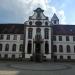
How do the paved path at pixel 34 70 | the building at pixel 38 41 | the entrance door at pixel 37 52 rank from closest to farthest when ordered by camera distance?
the paved path at pixel 34 70 < the entrance door at pixel 37 52 < the building at pixel 38 41

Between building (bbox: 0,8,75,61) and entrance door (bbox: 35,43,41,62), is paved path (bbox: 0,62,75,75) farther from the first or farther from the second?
building (bbox: 0,8,75,61)

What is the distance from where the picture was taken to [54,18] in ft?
270

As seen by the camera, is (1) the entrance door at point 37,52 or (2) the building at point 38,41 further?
(2) the building at point 38,41

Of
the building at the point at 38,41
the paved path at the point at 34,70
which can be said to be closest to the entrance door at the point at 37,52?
the building at the point at 38,41

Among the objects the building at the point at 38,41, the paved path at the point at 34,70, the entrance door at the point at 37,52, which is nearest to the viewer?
the paved path at the point at 34,70

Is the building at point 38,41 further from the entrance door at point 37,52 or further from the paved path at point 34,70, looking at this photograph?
the paved path at point 34,70

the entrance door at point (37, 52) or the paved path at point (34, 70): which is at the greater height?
the entrance door at point (37, 52)

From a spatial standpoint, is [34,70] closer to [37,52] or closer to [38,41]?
[37,52]

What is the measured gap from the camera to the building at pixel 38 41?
52.0m

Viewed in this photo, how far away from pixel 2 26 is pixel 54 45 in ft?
72.9

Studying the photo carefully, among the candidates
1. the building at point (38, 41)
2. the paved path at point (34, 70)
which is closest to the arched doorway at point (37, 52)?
the building at point (38, 41)

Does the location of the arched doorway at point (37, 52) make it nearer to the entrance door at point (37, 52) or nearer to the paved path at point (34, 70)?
the entrance door at point (37, 52)

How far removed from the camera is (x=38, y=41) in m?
51.9

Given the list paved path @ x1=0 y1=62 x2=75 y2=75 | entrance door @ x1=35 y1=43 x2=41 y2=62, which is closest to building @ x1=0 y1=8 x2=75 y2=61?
entrance door @ x1=35 y1=43 x2=41 y2=62
